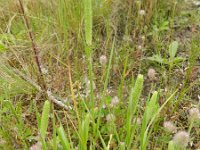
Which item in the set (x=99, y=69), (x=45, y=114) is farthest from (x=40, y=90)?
(x=45, y=114)

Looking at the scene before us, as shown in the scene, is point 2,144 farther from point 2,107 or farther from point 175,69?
point 175,69

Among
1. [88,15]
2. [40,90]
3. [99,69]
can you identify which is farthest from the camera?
[99,69]

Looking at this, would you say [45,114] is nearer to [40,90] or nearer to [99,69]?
[40,90]

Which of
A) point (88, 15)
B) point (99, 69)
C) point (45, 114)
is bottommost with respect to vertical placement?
point (99, 69)

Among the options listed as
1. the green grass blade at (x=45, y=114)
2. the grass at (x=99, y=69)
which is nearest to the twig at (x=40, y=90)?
the grass at (x=99, y=69)

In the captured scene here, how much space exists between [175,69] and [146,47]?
0.67ft

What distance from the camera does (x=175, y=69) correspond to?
5.24ft

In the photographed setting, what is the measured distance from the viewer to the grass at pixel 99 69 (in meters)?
1.21

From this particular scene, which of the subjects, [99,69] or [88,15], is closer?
[88,15]

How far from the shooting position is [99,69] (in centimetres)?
159

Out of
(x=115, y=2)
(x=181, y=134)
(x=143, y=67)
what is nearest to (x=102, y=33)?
(x=115, y=2)

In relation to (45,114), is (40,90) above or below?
below

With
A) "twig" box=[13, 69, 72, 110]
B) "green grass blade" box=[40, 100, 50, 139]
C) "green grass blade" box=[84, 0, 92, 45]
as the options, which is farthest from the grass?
"green grass blade" box=[84, 0, 92, 45]

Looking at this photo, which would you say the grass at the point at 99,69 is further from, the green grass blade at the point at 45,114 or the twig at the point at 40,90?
the green grass blade at the point at 45,114
